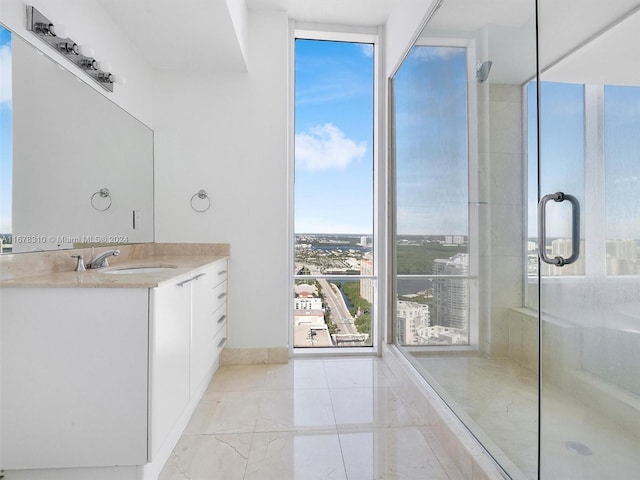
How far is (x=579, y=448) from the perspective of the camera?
1.05m

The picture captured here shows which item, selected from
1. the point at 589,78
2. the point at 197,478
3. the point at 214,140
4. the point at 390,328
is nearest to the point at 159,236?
the point at 214,140

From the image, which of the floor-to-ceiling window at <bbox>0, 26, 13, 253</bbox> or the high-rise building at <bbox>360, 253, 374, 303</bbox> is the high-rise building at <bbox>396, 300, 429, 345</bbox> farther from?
the floor-to-ceiling window at <bbox>0, 26, 13, 253</bbox>

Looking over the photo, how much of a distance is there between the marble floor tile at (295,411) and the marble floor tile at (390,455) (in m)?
0.20

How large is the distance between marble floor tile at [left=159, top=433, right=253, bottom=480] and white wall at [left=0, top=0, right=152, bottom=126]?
202cm

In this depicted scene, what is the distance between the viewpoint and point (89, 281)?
1.41 meters

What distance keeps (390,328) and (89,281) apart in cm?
231

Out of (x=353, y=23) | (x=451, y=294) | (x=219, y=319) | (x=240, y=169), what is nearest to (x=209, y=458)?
(x=219, y=319)

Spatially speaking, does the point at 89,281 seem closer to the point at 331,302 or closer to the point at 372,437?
the point at 372,437

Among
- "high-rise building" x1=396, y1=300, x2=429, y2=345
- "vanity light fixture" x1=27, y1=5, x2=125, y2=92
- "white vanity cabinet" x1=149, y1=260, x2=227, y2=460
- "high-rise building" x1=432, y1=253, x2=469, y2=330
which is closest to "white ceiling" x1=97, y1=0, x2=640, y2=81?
"vanity light fixture" x1=27, y1=5, x2=125, y2=92

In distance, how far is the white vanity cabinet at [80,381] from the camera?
1.34 metres

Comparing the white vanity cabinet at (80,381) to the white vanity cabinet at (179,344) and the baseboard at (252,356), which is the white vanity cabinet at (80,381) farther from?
the baseboard at (252,356)

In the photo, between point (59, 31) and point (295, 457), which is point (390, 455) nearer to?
point (295, 457)

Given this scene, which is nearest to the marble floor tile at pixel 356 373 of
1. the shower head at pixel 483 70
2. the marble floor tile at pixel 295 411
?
the marble floor tile at pixel 295 411

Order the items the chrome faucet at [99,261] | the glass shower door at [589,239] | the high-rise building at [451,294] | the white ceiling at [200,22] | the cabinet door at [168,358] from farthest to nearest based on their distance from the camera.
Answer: the white ceiling at [200,22], the chrome faucet at [99,261], the high-rise building at [451,294], the cabinet door at [168,358], the glass shower door at [589,239]
